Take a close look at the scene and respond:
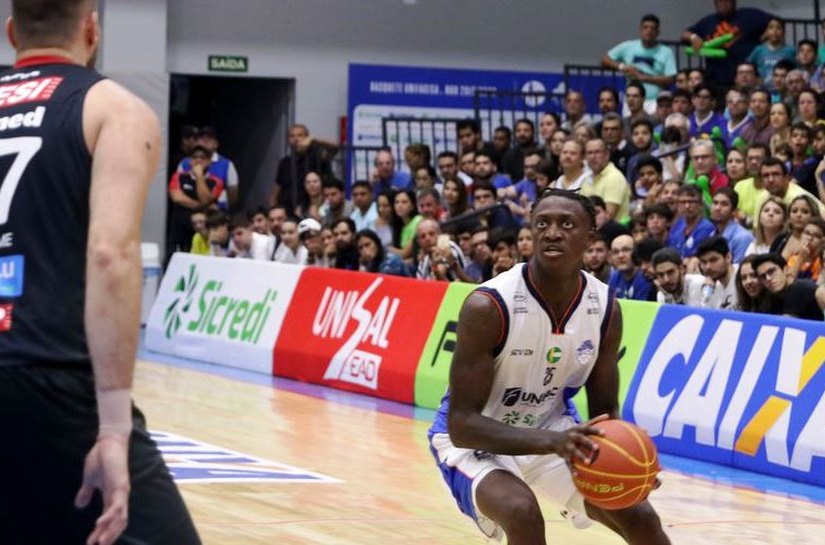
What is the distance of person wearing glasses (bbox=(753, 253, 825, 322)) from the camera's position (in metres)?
11.4

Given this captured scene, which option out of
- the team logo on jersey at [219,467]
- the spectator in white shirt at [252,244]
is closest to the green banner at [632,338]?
the team logo on jersey at [219,467]

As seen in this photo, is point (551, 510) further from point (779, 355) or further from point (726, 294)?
point (726, 294)

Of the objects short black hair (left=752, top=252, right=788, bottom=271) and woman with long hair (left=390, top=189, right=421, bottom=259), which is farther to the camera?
woman with long hair (left=390, top=189, right=421, bottom=259)

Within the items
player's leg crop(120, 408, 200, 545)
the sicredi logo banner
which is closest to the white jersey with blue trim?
player's leg crop(120, 408, 200, 545)

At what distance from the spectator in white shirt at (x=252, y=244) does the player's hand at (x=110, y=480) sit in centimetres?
1535

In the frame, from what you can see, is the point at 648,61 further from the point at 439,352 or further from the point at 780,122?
the point at 439,352

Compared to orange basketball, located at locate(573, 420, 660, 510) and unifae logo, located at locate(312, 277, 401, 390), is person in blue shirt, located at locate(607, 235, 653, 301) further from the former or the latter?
orange basketball, located at locate(573, 420, 660, 510)

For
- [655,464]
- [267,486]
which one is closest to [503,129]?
[267,486]

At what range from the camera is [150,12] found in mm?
22328

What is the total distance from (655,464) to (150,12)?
17930 millimetres

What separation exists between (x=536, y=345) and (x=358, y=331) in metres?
9.07

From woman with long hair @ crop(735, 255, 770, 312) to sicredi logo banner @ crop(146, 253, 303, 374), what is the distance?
19.2 ft

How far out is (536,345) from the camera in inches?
239

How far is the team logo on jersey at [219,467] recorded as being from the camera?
10.0 m
